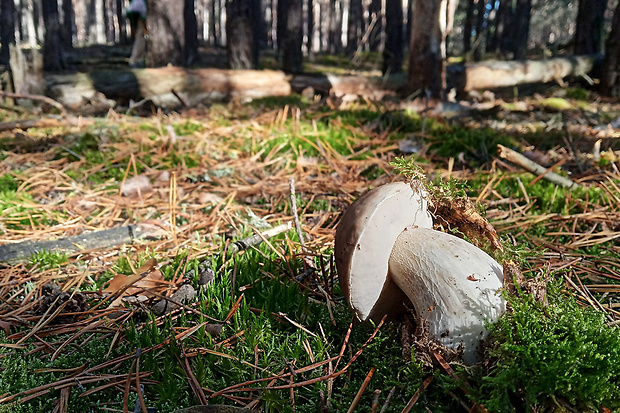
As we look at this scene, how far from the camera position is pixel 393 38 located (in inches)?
438

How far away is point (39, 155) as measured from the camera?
3740 millimetres

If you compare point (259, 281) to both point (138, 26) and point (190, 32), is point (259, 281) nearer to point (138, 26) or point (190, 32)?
point (138, 26)

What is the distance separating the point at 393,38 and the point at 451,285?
36.1 feet

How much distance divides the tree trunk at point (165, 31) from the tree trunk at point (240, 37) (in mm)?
1091

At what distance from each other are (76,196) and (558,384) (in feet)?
10.2

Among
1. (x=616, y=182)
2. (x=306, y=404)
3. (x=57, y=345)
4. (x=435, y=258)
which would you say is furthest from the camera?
(x=616, y=182)

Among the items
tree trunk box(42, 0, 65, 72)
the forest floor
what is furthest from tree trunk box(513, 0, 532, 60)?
tree trunk box(42, 0, 65, 72)

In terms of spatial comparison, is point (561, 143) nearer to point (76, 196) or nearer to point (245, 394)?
point (245, 394)

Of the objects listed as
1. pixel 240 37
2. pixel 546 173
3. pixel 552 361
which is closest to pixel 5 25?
pixel 240 37

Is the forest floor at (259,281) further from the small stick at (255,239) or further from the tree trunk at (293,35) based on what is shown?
the tree trunk at (293,35)

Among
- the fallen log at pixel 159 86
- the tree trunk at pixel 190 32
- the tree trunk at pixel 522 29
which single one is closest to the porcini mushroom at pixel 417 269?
the fallen log at pixel 159 86

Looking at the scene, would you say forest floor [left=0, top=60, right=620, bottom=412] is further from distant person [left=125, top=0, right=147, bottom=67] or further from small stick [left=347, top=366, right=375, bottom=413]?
distant person [left=125, top=0, right=147, bottom=67]

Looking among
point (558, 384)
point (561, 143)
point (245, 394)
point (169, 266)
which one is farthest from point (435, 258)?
point (561, 143)

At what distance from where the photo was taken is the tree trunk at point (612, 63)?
6.96 m
